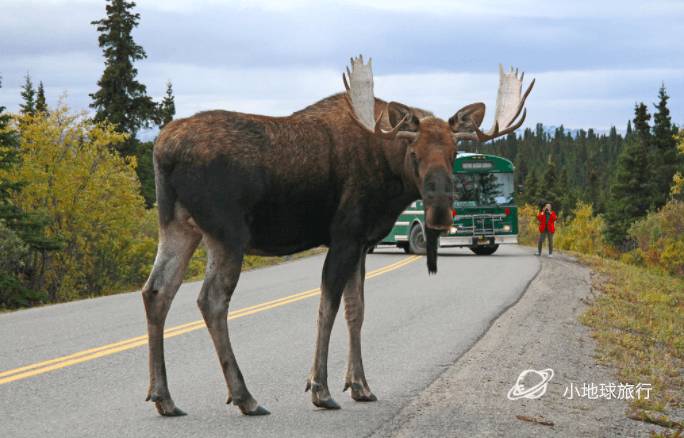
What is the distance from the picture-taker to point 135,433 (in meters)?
5.43

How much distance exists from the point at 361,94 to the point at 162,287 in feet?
5.94

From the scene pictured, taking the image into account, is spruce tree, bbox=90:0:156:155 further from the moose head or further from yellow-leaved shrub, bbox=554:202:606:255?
the moose head

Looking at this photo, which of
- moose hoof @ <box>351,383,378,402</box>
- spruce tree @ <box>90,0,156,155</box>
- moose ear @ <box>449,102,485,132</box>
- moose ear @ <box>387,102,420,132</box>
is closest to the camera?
moose ear @ <box>387,102,420,132</box>

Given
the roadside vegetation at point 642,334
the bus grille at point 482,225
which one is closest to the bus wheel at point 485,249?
the bus grille at point 482,225

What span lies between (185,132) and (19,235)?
68.4ft

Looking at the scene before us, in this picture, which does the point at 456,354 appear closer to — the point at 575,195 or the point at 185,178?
the point at 185,178

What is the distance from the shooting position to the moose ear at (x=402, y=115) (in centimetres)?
572

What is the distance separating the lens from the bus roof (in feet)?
87.4

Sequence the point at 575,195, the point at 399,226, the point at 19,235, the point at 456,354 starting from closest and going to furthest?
the point at 456,354 < the point at 19,235 < the point at 399,226 < the point at 575,195

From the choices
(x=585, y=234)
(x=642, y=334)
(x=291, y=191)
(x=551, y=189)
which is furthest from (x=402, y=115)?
(x=551, y=189)

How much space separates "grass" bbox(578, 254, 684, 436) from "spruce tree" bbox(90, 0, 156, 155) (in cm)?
3689

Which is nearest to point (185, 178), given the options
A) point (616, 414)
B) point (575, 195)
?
point (616, 414)

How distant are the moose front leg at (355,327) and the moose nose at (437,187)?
2.87 feet

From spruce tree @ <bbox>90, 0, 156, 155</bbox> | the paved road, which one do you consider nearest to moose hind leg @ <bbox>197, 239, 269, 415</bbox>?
the paved road
